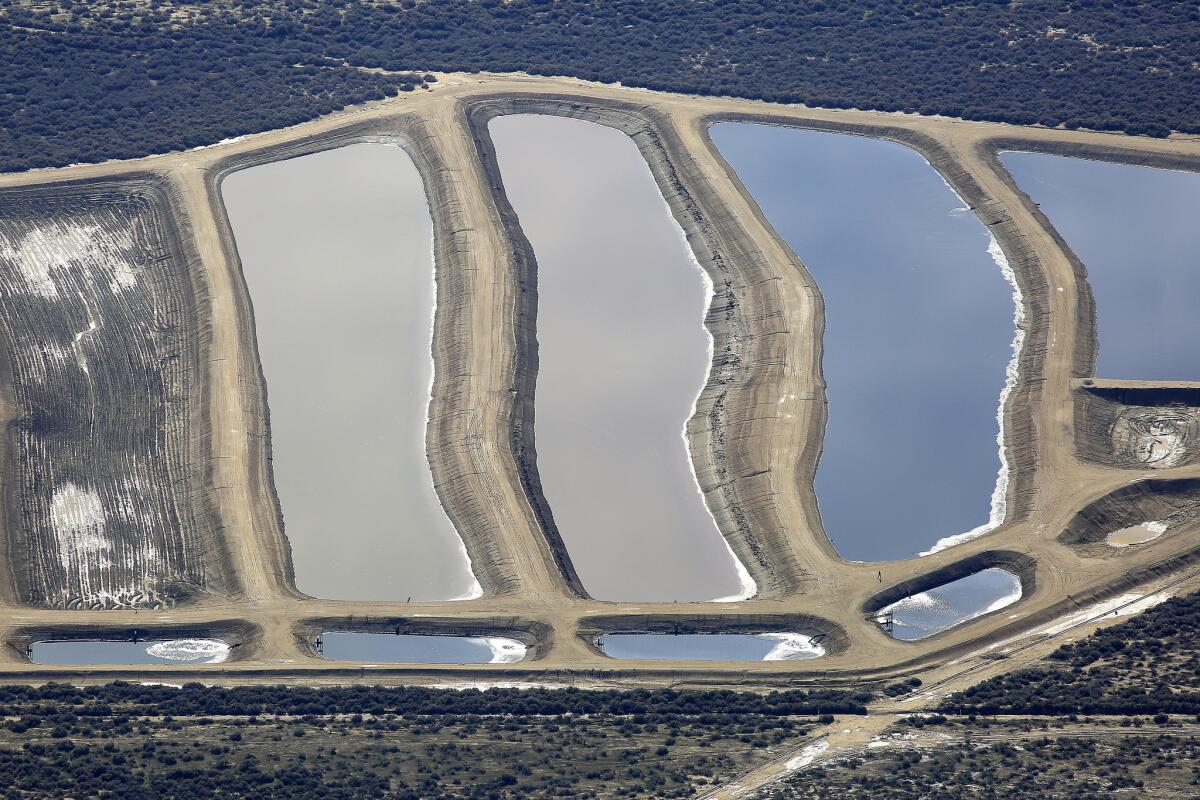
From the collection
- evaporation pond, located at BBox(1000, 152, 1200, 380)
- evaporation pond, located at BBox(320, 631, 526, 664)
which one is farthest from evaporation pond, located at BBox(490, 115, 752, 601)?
evaporation pond, located at BBox(1000, 152, 1200, 380)

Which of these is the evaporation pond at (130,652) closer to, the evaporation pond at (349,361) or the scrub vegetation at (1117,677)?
the evaporation pond at (349,361)

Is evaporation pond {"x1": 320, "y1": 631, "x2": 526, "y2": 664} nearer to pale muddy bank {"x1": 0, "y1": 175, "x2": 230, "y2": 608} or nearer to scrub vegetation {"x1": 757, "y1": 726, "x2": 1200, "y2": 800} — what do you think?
pale muddy bank {"x1": 0, "y1": 175, "x2": 230, "y2": 608}

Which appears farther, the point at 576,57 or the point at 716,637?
the point at 576,57

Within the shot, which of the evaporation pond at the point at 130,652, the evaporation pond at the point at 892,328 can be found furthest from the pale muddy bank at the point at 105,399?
the evaporation pond at the point at 892,328

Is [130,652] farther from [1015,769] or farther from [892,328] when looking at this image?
[892,328]

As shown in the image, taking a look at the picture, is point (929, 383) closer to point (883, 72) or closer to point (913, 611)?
point (913, 611)

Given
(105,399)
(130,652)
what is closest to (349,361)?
(105,399)
